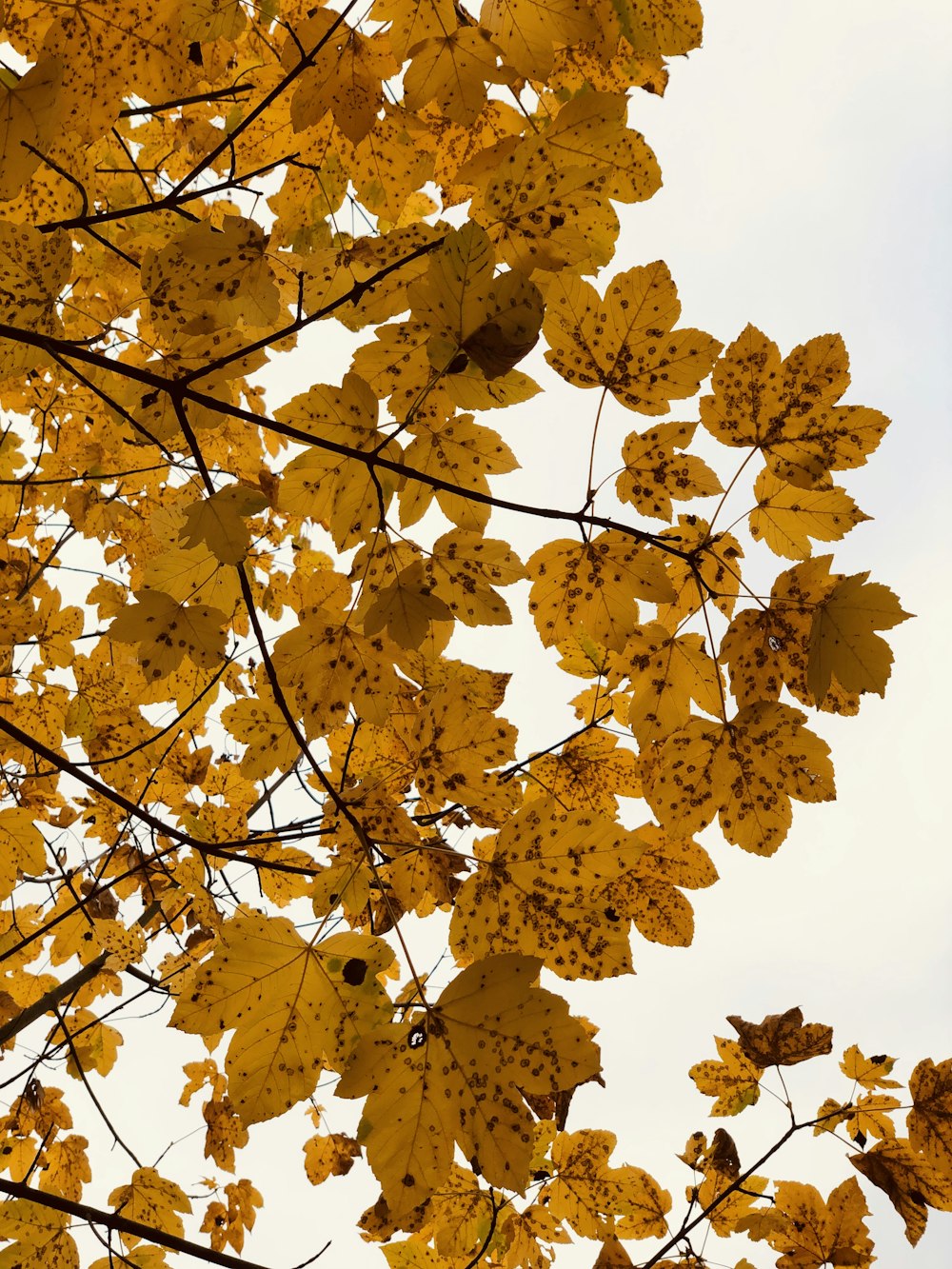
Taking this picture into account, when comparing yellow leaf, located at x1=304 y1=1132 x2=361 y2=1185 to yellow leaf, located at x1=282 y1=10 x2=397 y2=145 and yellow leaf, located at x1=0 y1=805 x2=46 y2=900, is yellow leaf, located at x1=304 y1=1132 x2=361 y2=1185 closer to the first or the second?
yellow leaf, located at x1=0 y1=805 x2=46 y2=900

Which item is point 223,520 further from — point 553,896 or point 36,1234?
point 36,1234

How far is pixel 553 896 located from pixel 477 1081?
24 cm

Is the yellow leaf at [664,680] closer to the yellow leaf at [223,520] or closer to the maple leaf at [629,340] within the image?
the maple leaf at [629,340]

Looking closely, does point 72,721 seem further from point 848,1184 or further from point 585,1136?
point 848,1184

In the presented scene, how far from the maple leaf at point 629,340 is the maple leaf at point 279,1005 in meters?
0.87

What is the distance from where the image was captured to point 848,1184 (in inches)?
80.0

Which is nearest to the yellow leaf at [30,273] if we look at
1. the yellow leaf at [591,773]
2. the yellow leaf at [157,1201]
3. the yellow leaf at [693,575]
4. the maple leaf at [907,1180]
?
the yellow leaf at [693,575]

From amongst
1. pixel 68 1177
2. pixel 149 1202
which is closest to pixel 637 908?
pixel 149 1202

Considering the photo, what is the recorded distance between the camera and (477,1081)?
92 centimetres

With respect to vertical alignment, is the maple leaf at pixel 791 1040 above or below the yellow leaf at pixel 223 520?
below

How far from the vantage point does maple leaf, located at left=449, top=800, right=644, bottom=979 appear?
40.8 inches

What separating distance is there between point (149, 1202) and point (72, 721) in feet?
4.47

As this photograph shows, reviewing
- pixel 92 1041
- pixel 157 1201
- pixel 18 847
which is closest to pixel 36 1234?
pixel 157 1201

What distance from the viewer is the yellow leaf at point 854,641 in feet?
3.55
